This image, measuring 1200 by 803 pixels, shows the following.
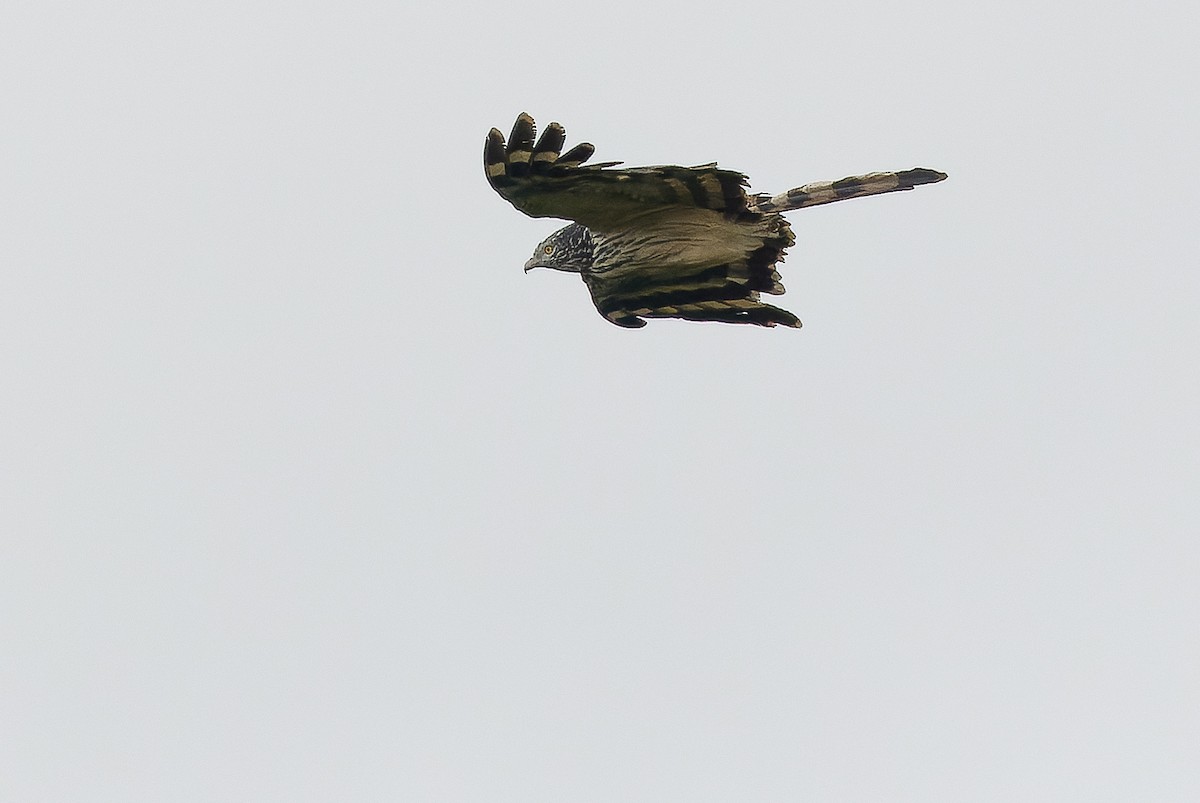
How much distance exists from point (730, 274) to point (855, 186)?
158cm

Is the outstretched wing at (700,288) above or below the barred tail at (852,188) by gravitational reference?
below

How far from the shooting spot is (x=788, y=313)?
19.8 meters

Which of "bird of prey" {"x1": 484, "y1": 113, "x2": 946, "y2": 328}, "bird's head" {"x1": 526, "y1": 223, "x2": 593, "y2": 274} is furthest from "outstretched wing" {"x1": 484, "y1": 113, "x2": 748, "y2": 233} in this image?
"bird's head" {"x1": 526, "y1": 223, "x2": 593, "y2": 274}

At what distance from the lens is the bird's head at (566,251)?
19375 mm

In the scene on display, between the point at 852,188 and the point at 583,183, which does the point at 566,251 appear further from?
the point at 852,188

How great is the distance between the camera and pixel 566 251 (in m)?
19.5

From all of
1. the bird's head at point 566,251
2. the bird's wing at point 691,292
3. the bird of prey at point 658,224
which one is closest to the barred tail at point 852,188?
the bird of prey at point 658,224

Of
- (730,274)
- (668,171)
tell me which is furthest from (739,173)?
(730,274)

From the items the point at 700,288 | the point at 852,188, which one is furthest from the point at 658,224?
the point at 852,188

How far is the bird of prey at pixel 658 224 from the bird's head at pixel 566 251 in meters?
0.01

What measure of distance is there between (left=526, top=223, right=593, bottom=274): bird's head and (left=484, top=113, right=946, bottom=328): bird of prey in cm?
1

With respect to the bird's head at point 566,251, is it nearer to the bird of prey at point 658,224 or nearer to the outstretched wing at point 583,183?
the bird of prey at point 658,224

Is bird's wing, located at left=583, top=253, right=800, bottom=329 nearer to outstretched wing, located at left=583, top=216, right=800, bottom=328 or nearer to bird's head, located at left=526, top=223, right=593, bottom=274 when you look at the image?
outstretched wing, located at left=583, top=216, right=800, bottom=328

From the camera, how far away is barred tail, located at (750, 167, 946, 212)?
62.4ft
